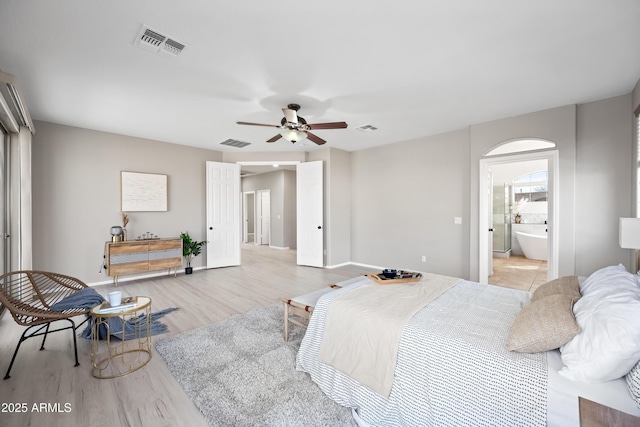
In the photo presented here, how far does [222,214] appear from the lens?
599 centimetres

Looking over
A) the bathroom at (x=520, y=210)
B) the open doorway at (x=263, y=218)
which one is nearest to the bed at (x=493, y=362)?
the bathroom at (x=520, y=210)

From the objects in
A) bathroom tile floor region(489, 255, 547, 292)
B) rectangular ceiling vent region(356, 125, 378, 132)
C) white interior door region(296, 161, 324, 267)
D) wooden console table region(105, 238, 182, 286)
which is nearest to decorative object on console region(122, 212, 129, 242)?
wooden console table region(105, 238, 182, 286)

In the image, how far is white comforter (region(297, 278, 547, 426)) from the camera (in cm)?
122

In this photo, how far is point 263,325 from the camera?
2.93 metres

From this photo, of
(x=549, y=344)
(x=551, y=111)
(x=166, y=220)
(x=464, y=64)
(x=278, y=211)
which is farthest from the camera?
(x=278, y=211)

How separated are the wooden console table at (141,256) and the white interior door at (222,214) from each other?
858 millimetres

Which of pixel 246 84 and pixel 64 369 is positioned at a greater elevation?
pixel 246 84

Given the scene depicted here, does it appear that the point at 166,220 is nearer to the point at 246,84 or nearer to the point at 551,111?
the point at 246,84

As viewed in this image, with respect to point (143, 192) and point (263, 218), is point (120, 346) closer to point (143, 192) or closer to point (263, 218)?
point (143, 192)

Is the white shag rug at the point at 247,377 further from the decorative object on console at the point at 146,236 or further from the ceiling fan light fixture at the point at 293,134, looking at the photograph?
the decorative object on console at the point at 146,236

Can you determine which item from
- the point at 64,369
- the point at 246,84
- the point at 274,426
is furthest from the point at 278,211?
the point at 274,426

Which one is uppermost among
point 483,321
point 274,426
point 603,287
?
point 603,287

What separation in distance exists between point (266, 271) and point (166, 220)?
2211mm

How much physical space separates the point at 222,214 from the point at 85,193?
231cm
